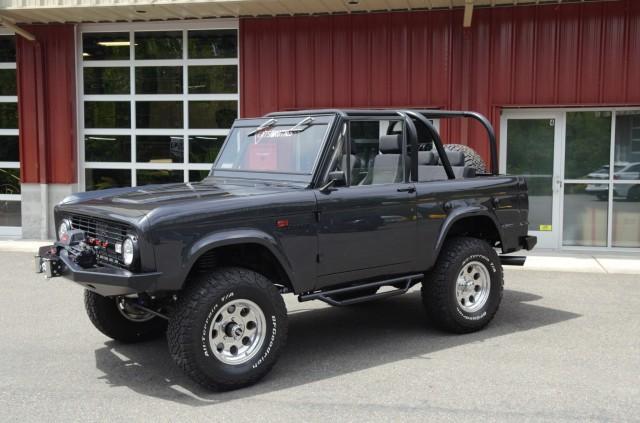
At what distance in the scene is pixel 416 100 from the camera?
1128cm

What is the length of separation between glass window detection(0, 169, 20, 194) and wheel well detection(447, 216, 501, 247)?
951 centimetres

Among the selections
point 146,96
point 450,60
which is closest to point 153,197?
point 450,60

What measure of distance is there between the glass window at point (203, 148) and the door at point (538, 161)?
4.94 meters

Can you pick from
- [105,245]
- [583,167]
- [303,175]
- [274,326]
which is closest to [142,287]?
[105,245]

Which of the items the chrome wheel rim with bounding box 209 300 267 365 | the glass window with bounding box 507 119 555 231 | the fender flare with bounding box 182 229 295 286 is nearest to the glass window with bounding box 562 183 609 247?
the glass window with bounding box 507 119 555 231

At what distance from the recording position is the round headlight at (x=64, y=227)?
5.37 meters

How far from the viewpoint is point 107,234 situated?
4859 mm

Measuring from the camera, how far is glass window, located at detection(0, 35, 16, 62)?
41.8 feet

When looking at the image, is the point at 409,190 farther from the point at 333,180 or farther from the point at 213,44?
the point at 213,44

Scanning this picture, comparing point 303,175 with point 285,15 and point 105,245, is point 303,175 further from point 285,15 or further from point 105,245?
point 285,15

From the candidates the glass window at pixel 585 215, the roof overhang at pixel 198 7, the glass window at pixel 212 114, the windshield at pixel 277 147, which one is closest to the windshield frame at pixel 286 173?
the windshield at pixel 277 147

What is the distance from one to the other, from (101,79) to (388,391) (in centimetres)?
980

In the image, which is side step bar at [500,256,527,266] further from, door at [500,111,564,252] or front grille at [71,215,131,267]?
door at [500,111,564,252]

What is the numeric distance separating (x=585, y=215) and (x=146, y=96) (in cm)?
789
